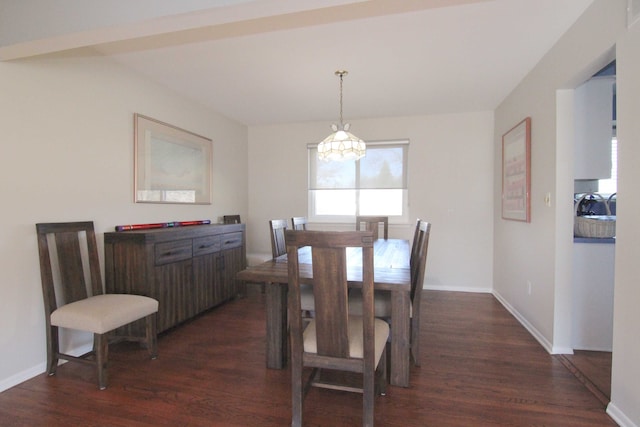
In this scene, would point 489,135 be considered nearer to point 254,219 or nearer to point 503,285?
point 503,285

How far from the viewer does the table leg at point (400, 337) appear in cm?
193

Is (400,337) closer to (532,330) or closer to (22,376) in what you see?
(532,330)

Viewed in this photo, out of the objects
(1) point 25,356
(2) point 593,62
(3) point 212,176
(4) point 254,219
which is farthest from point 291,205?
(2) point 593,62

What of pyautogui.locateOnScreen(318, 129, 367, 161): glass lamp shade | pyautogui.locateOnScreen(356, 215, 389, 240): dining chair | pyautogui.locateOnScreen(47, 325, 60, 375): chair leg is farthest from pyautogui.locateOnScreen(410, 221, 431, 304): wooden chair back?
pyautogui.locateOnScreen(47, 325, 60, 375): chair leg

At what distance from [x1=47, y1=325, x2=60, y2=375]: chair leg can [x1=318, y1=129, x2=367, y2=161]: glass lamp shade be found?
2.37 metres

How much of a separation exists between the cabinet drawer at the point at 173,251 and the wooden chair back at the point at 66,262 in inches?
16.5

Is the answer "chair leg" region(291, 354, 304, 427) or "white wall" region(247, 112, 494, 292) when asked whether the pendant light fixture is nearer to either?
"white wall" region(247, 112, 494, 292)

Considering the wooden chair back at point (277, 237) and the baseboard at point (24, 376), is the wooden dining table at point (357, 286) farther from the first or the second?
the baseboard at point (24, 376)

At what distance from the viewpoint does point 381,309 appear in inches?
82.4

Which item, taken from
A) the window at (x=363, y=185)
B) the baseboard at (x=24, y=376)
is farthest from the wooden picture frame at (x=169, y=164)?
the window at (x=363, y=185)

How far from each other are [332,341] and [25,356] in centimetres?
210

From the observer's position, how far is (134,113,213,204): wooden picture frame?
2.90m

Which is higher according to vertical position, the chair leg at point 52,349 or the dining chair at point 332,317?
the dining chair at point 332,317

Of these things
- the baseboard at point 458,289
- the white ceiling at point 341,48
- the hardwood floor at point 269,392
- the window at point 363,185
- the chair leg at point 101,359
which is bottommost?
the hardwood floor at point 269,392
